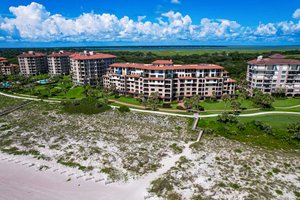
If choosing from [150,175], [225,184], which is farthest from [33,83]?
[225,184]

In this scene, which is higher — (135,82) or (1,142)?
(135,82)

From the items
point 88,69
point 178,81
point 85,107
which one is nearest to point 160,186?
point 85,107

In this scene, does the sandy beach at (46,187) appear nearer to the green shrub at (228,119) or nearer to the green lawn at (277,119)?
the green shrub at (228,119)

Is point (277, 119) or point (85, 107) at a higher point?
point (85, 107)

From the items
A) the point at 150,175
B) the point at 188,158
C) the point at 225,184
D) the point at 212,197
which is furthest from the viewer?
the point at 188,158

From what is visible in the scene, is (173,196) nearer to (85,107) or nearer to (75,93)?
(85,107)

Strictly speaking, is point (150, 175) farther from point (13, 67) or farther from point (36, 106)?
point (13, 67)

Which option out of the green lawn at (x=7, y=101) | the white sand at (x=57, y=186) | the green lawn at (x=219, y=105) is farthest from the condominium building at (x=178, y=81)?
the white sand at (x=57, y=186)
